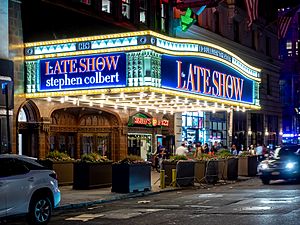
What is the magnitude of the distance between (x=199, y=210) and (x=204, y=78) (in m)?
12.1

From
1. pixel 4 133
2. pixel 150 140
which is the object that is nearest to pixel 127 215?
pixel 4 133

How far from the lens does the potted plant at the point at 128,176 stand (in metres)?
21.6

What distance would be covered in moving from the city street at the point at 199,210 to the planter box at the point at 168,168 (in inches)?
110

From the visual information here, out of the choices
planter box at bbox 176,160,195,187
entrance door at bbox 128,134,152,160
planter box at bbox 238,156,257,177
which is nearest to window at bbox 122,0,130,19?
entrance door at bbox 128,134,152,160

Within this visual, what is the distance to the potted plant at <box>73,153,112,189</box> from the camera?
75.0 feet

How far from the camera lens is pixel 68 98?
87.0 feet

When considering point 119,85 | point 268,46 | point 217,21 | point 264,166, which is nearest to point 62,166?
point 119,85

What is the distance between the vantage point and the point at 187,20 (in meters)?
34.0

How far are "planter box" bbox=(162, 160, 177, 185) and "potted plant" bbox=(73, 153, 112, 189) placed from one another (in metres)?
2.32

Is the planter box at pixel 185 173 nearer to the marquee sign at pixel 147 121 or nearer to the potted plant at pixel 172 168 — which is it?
the potted plant at pixel 172 168

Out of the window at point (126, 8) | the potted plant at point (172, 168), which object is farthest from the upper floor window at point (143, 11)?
the potted plant at point (172, 168)

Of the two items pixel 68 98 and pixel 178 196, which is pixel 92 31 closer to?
pixel 68 98

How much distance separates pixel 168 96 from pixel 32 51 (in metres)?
6.08

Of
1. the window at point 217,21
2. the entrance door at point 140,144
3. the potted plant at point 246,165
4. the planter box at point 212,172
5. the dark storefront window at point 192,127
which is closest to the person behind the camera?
the planter box at point 212,172
